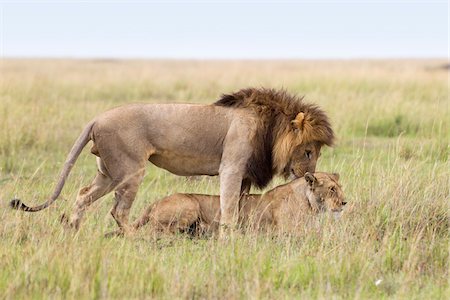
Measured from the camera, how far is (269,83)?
64.0ft

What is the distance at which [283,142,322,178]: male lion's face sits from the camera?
255 inches

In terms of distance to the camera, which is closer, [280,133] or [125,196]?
[125,196]

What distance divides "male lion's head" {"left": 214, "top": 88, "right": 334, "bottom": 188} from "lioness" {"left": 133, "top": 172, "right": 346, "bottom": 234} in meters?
→ 0.14

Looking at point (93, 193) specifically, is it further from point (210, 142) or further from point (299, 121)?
point (299, 121)

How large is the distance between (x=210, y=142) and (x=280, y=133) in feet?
1.57

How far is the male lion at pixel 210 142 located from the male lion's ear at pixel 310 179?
32 centimetres

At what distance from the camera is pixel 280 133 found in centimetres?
644

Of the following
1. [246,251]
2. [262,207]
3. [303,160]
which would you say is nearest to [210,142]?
[262,207]

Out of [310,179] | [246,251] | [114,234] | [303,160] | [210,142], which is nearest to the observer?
[246,251]

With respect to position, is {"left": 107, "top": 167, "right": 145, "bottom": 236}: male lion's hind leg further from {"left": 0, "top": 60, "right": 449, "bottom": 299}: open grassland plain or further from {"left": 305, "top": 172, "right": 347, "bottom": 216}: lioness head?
{"left": 305, "top": 172, "right": 347, "bottom": 216}: lioness head

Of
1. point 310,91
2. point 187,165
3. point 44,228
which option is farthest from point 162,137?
point 310,91

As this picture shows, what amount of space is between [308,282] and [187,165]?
1772 mm

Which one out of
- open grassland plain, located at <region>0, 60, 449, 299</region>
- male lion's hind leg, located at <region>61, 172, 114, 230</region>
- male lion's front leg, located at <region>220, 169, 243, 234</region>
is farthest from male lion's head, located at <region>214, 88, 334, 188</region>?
male lion's hind leg, located at <region>61, 172, 114, 230</region>

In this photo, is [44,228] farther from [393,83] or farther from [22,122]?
[393,83]
